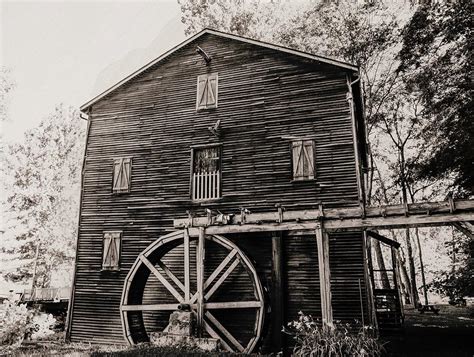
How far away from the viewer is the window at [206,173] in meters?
12.5

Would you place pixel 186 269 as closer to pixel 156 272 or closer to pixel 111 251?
pixel 156 272

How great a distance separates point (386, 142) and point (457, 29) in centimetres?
1251

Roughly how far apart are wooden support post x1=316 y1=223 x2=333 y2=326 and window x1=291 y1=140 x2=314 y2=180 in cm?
285

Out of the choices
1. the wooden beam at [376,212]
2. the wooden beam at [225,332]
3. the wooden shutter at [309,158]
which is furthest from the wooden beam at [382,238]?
the wooden beam at [225,332]

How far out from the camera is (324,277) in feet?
27.9

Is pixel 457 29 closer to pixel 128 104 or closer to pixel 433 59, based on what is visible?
pixel 433 59

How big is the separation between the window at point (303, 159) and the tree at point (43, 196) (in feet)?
63.2

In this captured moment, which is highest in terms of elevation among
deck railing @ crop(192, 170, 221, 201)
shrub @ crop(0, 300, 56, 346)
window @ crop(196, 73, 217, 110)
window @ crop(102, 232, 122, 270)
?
window @ crop(196, 73, 217, 110)

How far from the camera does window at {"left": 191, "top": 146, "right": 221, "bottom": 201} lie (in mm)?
12539

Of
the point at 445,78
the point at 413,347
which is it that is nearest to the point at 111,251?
the point at 413,347

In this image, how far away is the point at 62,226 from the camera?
26375 mm

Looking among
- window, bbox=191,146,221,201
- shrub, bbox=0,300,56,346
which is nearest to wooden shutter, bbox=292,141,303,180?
window, bbox=191,146,221,201

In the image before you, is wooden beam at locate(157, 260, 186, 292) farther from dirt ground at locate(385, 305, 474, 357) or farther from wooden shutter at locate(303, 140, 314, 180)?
dirt ground at locate(385, 305, 474, 357)

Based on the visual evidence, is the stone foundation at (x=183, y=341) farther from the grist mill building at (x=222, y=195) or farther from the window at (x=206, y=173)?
the window at (x=206, y=173)
